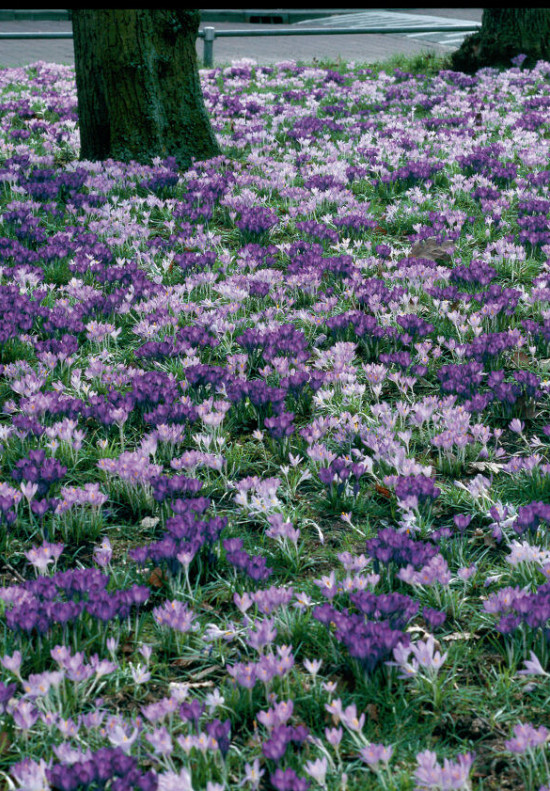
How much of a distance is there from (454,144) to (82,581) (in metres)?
7.56

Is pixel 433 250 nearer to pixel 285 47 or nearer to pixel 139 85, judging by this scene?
pixel 139 85

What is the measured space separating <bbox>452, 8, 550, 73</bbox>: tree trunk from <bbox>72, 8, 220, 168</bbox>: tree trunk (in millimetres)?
7548

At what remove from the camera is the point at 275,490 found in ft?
10.2

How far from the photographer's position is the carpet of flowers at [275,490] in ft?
7.06

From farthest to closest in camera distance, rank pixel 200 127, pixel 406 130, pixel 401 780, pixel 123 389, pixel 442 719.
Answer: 1. pixel 406 130
2. pixel 200 127
3. pixel 123 389
4. pixel 442 719
5. pixel 401 780

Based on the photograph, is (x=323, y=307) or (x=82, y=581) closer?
(x=82, y=581)

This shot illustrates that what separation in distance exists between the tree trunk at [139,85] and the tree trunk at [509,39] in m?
7.55

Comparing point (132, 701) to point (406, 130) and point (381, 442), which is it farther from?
point (406, 130)

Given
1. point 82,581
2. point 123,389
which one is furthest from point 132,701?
point 123,389

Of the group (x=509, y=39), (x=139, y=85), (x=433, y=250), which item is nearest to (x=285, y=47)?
(x=509, y=39)

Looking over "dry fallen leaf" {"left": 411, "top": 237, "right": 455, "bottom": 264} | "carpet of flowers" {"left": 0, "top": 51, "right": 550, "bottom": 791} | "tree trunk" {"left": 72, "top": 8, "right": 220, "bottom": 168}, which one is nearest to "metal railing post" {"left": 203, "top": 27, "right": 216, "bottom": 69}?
"tree trunk" {"left": 72, "top": 8, "right": 220, "bottom": 168}

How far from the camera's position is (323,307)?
4906 millimetres

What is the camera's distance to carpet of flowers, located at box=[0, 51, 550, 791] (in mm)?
2152

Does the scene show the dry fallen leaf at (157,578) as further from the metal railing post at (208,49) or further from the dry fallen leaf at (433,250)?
the metal railing post at (208,49)
